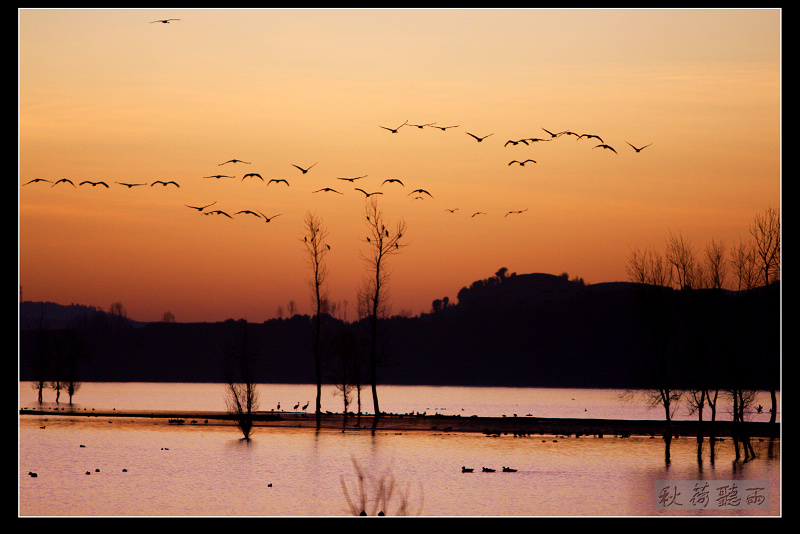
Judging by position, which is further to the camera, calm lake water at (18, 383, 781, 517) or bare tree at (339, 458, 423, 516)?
calm lake water at (18, 383, 781, 517)

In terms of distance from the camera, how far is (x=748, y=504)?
3525 cm

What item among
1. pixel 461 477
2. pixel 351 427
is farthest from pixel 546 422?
pixel 461 477

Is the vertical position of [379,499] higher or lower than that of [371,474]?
lower

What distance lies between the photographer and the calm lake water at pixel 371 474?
33.7 m

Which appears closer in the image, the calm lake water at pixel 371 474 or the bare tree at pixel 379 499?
the bare tree at pixel 379 499

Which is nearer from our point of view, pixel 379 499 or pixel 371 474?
pixel 379 499

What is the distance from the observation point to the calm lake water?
111 ft

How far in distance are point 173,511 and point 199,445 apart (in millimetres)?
19628

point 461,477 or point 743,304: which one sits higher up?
point 743,304

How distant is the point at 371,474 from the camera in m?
39.7

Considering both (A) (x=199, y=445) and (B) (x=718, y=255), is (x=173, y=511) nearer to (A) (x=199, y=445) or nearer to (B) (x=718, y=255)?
(A) (x=199, y=445)
